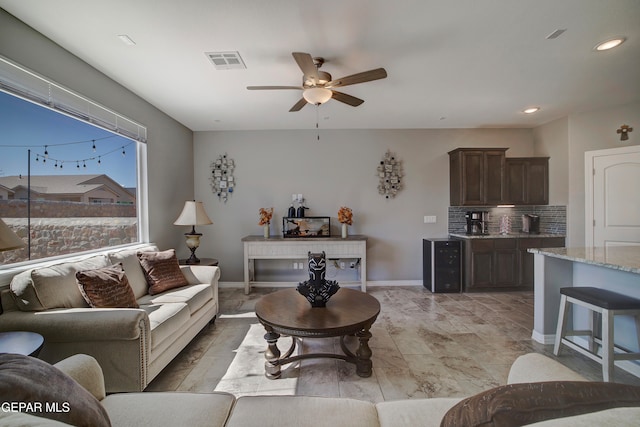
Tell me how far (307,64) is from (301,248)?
2.76 metres

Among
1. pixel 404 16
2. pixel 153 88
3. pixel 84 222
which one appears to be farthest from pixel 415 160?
pixel 84 222

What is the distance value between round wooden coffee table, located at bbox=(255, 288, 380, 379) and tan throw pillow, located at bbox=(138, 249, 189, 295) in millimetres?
1109

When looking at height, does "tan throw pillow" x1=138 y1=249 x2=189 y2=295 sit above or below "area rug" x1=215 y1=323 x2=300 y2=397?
above

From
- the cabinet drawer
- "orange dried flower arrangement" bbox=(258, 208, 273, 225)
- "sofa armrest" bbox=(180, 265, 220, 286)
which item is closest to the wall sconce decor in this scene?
the cabinet drawer

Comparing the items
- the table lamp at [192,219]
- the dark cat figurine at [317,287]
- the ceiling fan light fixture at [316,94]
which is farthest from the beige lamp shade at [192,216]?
the ceiling fan light fixture at [316,94]

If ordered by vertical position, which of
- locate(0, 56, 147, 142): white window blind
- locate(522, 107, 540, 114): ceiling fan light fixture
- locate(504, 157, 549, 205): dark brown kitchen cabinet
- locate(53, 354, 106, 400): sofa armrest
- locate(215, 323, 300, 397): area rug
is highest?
locate(522, 107, 540, 114): ceiling fan light fixture

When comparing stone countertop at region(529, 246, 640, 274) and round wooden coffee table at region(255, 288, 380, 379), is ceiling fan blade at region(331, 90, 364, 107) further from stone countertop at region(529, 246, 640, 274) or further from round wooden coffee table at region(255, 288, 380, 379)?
stone countertop at region(529, 246, 640, 274)

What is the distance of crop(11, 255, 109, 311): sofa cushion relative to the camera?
1732 mm

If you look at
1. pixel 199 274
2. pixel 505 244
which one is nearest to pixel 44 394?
pixel 199 274

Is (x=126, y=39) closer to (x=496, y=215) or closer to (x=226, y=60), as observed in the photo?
(x=226, y=60)

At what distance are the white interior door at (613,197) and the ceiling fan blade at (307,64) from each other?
14.3 feet

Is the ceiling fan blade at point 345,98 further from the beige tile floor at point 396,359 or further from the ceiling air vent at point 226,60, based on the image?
the beige tile floor at point 396,359

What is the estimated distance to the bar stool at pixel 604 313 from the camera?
1.86 meters

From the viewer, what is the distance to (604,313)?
189 cm
